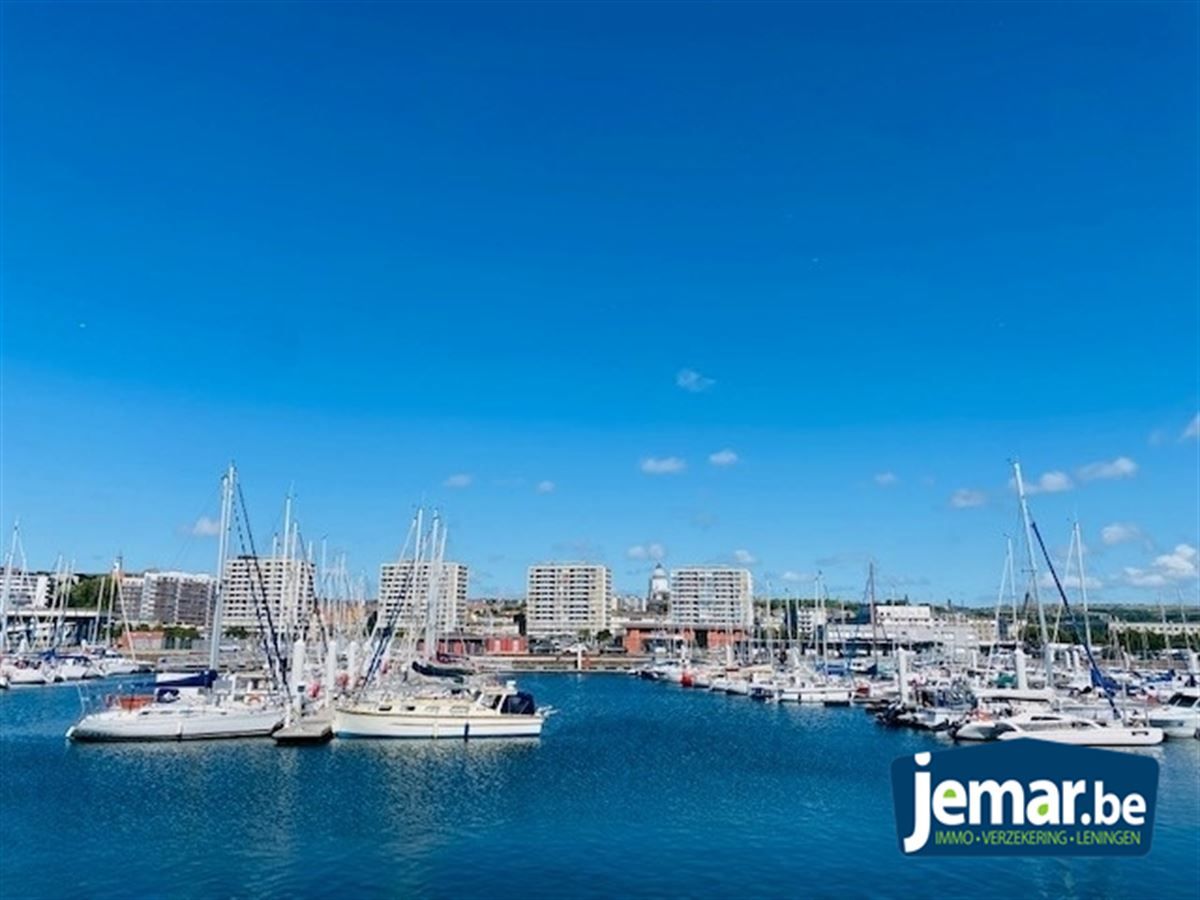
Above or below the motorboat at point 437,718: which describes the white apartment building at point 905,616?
above

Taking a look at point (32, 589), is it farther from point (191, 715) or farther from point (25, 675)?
point (191, 715)

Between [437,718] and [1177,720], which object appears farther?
[1177,720]

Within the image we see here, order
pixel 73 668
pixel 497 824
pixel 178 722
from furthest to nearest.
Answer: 1. pixel 73 668
2. pixel 178 722
3. pixel 497 824

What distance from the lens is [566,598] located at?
644 ft

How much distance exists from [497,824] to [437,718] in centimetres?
1931

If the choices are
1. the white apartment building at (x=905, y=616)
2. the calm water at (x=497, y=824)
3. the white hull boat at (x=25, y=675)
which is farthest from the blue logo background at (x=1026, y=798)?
the white apartment building at (x=905, y=616)

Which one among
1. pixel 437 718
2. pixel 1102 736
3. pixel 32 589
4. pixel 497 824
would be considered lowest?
A: pixel 497 824

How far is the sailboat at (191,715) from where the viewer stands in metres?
42.9

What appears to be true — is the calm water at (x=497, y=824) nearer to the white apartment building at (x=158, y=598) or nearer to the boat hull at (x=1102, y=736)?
the boat hull at (x=1102, y=736)

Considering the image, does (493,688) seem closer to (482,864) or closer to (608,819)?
(608,819)

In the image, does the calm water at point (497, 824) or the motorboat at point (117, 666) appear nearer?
the calm water at point (497, 824)

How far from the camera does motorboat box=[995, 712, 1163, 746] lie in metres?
43.5

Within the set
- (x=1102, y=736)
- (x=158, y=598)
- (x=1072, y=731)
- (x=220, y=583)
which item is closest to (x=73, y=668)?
(x=220, y=583)

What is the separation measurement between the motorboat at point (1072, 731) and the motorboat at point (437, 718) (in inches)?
940
